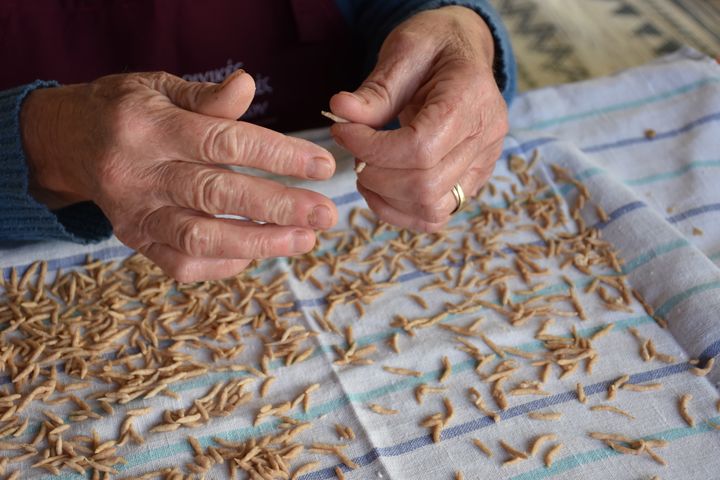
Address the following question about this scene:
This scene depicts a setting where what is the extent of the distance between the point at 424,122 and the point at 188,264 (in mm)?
408

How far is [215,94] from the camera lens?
1.00 metres

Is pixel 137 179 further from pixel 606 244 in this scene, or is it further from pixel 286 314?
pixel 606 244

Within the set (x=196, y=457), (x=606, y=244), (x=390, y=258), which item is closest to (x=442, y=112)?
(x=390, y=258)

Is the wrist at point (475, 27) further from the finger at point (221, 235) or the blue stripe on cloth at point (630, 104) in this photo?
the finger at point (221, 235)

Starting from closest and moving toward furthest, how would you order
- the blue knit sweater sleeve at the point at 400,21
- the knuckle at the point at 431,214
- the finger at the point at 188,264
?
the finger at the point at 188,264 → the knuckle at the point at 431,214 → the blue knit sweater sleeve at the point at 400,21

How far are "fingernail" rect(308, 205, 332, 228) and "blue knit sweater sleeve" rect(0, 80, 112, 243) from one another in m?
0.47

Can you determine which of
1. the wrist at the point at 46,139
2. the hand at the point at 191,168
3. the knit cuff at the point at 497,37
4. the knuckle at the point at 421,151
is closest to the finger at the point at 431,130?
the knuckle at the point at 421,151

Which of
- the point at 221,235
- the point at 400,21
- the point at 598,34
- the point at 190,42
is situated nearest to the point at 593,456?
the point at 221,235

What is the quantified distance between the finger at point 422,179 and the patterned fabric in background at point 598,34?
3.94 feet

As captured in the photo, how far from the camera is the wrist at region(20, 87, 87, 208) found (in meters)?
1.16

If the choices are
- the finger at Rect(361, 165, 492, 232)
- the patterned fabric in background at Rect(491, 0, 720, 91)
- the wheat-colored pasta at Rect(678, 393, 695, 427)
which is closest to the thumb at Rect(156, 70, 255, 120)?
the finger at Rect(361, 165, 492, 232)

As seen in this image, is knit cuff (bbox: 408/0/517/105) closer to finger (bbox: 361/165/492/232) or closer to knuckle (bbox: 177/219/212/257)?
finger (bbox: 361/165/492/232)

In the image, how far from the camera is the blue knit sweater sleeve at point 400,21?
1.49m

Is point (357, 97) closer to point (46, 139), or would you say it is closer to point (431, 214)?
point (431, 214)
